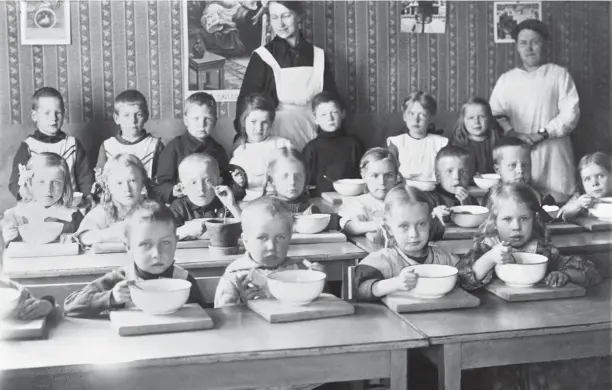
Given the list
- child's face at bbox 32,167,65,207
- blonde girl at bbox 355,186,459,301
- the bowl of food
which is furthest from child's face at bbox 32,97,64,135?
blonde girl at bbox 355,186,459,301

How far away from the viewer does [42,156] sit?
3305mm

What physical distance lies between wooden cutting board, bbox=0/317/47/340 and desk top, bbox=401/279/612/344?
0.85 m

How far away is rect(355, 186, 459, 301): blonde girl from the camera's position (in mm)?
2250

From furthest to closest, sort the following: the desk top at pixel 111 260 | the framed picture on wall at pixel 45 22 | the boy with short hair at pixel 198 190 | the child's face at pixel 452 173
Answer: the framed picture on wall at pixel 45 22
the child's face at pixel 452 173
the boy with short hair at pixel 198 190
the desk top at pixel 111 260

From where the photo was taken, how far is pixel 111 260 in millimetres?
2680

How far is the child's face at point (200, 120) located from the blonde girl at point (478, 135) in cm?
140

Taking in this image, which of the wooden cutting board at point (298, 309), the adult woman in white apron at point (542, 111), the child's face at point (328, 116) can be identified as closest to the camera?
the wooden cutting board at point (298, 309)

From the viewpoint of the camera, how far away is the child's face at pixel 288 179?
344cm

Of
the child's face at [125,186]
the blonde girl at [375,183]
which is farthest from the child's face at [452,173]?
the child's face at [125,186]

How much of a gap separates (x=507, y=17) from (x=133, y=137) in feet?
8.71

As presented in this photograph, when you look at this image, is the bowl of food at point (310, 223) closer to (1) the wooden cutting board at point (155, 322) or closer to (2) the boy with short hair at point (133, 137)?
(1) the wooden cutting board at point (155, 322)

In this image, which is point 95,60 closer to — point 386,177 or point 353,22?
point 353,22

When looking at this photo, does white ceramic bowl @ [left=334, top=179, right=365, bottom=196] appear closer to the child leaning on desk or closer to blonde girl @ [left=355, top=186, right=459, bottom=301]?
blonde girl @ [left=355, top=186, right=459, bottom=301]

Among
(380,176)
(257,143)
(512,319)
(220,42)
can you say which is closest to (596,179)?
(380,176)
